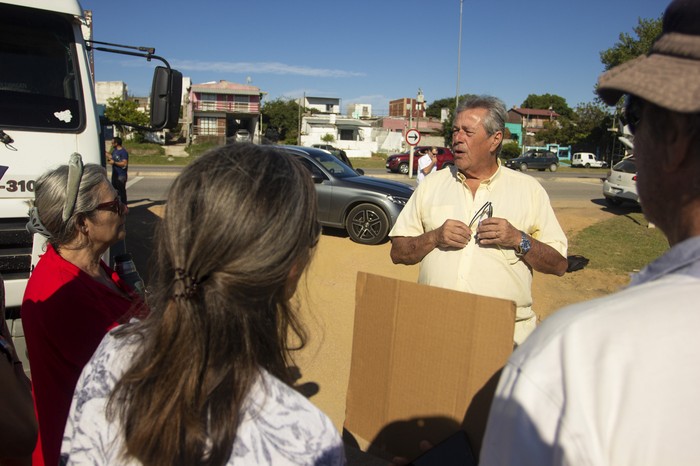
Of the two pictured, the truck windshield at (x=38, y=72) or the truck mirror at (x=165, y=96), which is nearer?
the truck windshield at (x=38, y=72)

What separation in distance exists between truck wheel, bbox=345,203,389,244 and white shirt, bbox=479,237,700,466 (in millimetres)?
8282

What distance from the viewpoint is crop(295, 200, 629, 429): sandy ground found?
4297 millimetres

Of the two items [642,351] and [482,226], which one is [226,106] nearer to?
[482,226]

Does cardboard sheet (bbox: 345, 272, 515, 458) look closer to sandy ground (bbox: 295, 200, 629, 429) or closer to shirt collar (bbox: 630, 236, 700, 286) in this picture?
shirt collar (bbox: 630, 236, 700, 286)

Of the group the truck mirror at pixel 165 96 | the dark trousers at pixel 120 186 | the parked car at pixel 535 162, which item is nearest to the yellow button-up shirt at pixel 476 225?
the truck mirror at pixel 165 96

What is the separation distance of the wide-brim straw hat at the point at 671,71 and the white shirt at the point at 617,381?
0.23 metres

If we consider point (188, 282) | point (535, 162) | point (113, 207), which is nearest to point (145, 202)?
point (113, 207)

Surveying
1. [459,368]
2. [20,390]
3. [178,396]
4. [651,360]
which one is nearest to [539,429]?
[651,360]

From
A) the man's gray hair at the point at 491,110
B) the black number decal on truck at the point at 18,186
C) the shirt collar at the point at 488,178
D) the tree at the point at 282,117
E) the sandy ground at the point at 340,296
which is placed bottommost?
the sandy ground at the point at 340,296

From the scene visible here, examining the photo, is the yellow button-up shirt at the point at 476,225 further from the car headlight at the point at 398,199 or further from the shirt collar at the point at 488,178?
the car headlight at the point at 398,199

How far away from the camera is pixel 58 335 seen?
1.97 meters

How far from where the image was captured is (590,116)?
60.0m

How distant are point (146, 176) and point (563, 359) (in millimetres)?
23959

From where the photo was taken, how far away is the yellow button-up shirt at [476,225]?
273 centimetres
